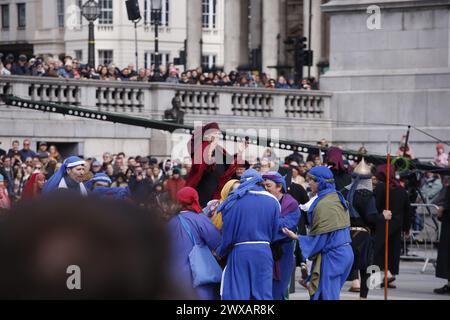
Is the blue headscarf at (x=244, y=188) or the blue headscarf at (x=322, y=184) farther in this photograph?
the blue headscarf at (x=322, y=184)

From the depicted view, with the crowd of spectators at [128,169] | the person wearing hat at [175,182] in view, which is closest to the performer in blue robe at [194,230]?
the person wearing hat at [175,182]

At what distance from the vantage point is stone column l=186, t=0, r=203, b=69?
66.4m

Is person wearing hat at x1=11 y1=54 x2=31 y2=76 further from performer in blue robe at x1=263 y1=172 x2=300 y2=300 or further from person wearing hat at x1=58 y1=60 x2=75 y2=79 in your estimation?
performer in blue robe at x1=263 y1=172 x2=300 y2=300

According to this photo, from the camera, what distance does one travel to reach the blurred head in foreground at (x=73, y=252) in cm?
295

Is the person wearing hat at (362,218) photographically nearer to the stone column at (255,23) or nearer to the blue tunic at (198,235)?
the blue tunic at (198,235)

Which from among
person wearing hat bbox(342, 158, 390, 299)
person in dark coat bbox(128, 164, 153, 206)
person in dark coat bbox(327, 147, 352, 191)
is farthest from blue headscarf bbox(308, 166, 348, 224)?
person in dark coat bbox(128, 164, 153, 206)

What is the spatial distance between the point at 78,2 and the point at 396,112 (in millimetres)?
52913

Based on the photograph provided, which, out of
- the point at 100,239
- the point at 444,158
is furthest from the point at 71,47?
the point at 100,239

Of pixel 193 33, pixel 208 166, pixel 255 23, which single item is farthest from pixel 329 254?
pixel 255 23

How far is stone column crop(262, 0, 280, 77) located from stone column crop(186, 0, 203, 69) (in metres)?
4.40

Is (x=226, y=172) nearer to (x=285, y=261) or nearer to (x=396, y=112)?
(x=285, y=261)

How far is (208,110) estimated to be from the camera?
32.1 meters

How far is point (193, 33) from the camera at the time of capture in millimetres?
66688

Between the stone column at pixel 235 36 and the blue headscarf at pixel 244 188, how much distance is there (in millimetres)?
58560
